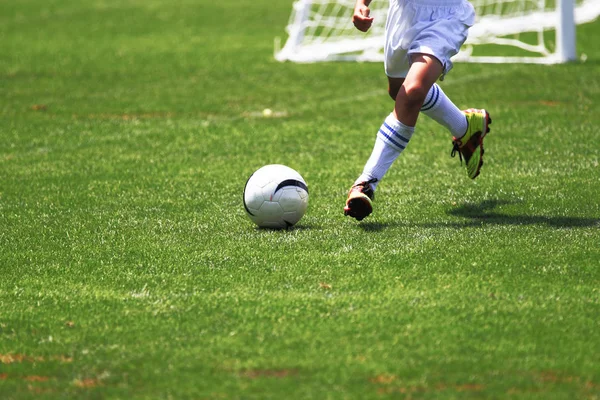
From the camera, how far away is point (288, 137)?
29.0 feet

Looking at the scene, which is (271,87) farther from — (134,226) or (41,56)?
(134,226)

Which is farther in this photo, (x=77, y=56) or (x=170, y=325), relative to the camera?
(x=77, y=56)

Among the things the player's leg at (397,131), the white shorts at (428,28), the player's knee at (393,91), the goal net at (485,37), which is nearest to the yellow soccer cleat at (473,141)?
the player's knee at (393,91)

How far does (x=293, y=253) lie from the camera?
5262 mm

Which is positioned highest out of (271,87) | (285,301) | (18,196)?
(285,301)

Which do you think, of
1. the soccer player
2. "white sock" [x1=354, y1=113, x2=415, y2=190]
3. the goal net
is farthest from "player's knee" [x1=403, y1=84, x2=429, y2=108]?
the goal net

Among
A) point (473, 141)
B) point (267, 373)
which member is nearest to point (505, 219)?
point (473, 141)

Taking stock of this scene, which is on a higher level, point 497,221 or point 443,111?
point 443,111

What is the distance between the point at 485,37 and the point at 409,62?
9698mm

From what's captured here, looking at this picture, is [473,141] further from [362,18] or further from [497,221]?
[362,18]

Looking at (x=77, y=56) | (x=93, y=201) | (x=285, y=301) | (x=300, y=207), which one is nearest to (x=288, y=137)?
(x=93, y=201)

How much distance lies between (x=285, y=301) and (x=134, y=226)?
1.88 m

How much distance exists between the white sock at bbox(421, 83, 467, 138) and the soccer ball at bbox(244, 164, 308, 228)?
3.43ft

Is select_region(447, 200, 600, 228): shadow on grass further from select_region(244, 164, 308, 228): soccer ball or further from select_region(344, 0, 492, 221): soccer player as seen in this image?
select_region(244, 164, 308, 228): soccer ball
